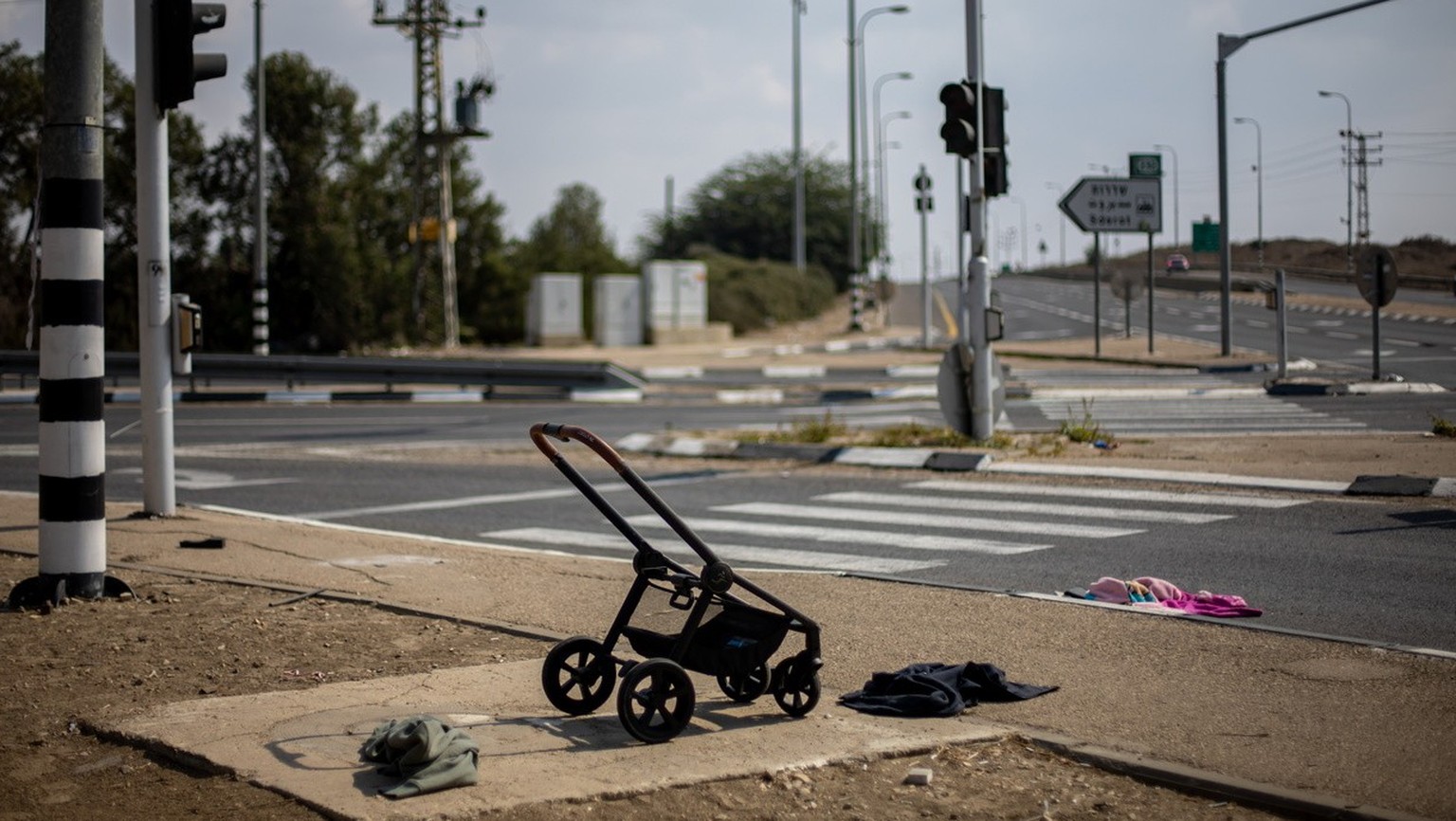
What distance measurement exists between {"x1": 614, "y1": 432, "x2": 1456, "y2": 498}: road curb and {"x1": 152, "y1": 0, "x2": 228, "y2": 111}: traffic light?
8.26 meters

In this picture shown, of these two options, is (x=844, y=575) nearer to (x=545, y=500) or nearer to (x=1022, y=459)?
(x=545, y=500)

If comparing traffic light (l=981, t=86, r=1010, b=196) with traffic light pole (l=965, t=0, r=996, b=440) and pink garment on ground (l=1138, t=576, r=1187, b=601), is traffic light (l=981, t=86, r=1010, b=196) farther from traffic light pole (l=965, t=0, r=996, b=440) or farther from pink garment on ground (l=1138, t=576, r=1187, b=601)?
pink garment on ground (l=1138, t=576, r=1187, b=601)

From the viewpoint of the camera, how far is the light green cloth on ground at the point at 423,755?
4.84 m

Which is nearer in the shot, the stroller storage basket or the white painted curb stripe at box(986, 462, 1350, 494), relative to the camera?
the stroller storage basket

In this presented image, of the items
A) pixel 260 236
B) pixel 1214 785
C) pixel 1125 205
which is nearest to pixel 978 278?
pixel 1214 785

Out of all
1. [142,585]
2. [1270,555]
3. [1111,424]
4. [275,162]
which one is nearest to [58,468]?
[142,585]

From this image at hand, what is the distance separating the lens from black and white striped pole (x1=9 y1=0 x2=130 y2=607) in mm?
8234

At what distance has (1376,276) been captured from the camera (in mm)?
22125

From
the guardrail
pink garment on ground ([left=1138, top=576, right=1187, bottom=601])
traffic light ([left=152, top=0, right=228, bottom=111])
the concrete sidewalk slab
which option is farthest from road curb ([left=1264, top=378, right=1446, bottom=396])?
the concrete sidewalk slab

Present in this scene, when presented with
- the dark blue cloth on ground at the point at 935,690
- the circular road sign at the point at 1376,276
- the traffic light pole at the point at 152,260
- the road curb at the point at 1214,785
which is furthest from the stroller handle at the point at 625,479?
the circular road sign at the point at 1376,276

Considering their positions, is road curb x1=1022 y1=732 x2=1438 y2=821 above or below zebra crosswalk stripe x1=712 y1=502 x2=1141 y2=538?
below

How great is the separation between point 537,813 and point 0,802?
1.87 meters

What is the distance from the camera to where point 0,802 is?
504cm

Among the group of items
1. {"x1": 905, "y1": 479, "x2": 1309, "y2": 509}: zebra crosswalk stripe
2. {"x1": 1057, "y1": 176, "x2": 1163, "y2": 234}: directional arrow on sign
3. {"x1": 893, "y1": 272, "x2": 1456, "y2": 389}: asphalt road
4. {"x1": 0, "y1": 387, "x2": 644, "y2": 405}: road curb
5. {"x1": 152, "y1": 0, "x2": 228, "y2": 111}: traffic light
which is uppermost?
{"x1": 1057, "y1": 176, "x2": 1163, "y2": 234}: directional arrow on sign
